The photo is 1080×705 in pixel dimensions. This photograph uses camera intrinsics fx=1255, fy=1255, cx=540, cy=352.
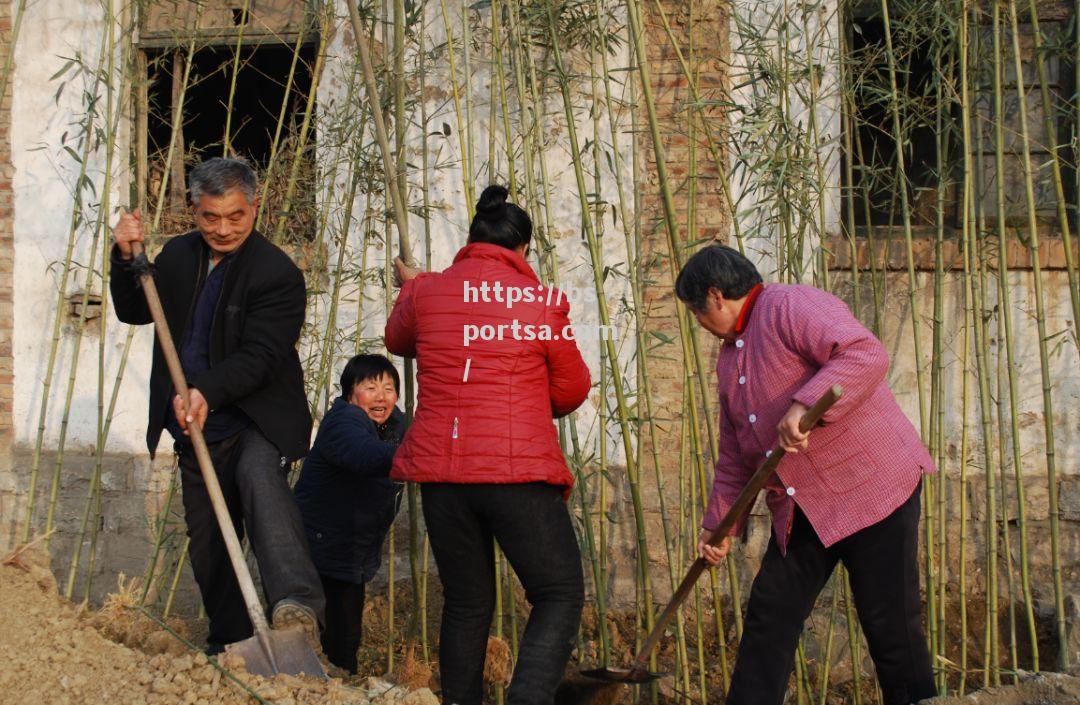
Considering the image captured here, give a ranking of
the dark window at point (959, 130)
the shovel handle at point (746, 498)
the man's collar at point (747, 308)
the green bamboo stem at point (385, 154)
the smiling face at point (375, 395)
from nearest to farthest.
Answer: the shovel handle at point (746, 498) < the man's collar at point (747, 308) < the green bamboo stem at point (385, 154) < the smiling face at point (375, 395) < the dark window at point (959, 130)

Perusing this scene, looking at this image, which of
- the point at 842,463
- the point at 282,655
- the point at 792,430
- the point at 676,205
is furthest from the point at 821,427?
the point at 676,205

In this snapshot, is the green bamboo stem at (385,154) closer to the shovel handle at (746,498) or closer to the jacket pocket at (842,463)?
the shovel handle at (746,498)

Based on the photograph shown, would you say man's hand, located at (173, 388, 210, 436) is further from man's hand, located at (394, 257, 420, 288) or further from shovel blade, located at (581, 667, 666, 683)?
shovel blade, located at (581, 667, 666, 683)

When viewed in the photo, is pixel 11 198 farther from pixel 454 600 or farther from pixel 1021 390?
pixel 1021 390

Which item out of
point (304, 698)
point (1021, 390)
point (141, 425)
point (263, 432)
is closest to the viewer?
point (304, 698)

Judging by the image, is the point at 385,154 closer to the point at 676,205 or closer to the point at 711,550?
the point at 711,550

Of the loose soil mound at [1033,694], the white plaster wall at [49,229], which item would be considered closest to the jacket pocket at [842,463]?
the loose soil mound at [1033,694]

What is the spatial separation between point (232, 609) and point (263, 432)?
1.77ft

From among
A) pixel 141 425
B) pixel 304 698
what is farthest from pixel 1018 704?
pixel 141 425

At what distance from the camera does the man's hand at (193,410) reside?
334 cm

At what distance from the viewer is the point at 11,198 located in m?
5.98

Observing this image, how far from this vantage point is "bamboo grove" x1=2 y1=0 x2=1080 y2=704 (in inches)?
182

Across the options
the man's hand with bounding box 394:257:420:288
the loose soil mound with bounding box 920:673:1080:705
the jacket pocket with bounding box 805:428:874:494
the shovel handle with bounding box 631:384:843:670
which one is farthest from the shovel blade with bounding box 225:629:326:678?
the loose soil mound with bounding box 920:673:1080:705

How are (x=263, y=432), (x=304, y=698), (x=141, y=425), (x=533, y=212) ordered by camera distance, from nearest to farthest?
1. (x=304, y=698)
2. (x=263, y=432)
3. (x=533, y=212)
4. (x=141, y=425)
